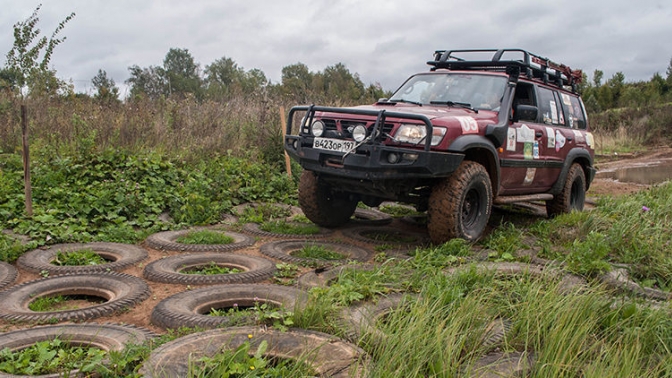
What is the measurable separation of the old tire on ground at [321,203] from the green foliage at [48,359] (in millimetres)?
3706

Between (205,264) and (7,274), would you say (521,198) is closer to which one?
(205,264)

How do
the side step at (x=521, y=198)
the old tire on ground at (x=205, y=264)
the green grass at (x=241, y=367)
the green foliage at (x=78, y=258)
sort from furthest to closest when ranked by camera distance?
the side step at (x=521, y=198), the green foliage at (x=78, y=258), the old tire on ground at (x=205, y=264), the green grass at (x=241, y=367)

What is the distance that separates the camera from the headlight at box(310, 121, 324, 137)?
5.89m

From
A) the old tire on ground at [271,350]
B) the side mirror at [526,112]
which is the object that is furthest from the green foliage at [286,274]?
the side mirror at [526,112]

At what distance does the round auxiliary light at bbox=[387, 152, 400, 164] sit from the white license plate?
0.38 meters

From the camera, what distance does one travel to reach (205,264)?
522 centimetres

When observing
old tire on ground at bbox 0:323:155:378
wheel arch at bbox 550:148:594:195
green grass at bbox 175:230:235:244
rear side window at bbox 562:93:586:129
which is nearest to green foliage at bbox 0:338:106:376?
old tire on ground at bbox 0:323:155:378

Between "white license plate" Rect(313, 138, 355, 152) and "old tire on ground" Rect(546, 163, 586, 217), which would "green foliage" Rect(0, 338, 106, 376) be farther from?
"old tire on ground" Rect(546, 163, 586, 217)

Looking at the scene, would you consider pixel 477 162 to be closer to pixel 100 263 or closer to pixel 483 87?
pixel 483 87

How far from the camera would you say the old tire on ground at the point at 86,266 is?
475 cm

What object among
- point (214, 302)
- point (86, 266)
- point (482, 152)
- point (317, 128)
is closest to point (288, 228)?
point (317, 128)

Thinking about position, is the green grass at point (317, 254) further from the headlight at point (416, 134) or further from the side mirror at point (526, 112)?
the side mirror at point (526, 112)

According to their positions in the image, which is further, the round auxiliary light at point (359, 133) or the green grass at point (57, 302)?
the round auxiliary light at point (359, 133)

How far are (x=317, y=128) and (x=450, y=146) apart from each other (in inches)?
54.8
